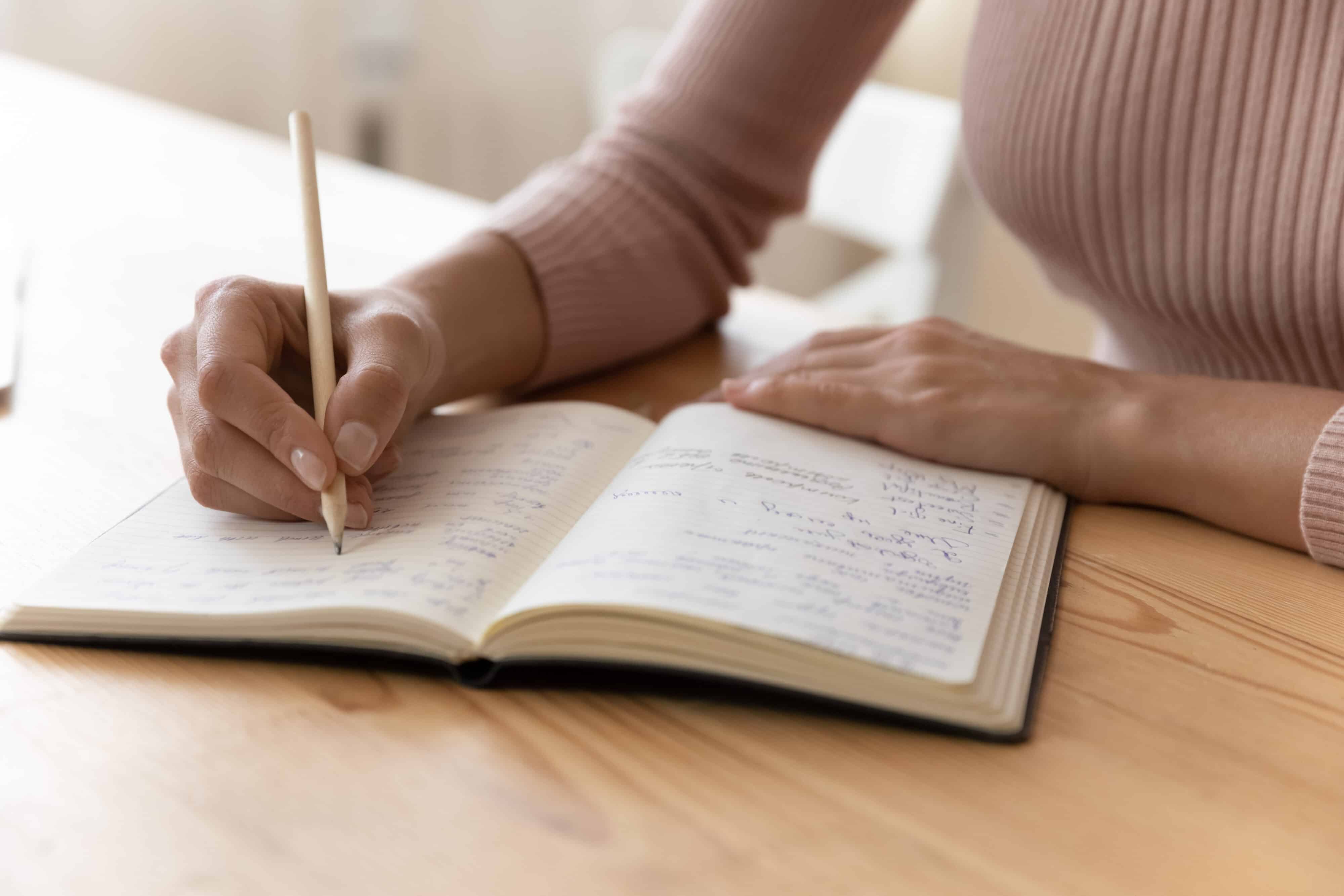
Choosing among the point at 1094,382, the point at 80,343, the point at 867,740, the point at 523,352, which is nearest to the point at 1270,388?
the point at 1094,382

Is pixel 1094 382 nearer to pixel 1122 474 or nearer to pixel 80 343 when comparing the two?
pixel 1122 474

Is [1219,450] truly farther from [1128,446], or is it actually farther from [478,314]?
[478,314]

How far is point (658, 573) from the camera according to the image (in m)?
0.41

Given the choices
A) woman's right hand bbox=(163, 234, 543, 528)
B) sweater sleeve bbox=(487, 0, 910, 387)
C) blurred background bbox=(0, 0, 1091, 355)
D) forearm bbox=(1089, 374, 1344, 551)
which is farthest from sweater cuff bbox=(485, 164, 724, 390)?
blurred background bbox=(0, 0, 1091, 355)

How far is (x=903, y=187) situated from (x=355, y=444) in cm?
96

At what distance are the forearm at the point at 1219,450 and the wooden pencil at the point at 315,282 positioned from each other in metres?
0.37

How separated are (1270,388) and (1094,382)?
8 centimetres

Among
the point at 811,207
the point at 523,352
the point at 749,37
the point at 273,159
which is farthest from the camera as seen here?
the point at 811,207

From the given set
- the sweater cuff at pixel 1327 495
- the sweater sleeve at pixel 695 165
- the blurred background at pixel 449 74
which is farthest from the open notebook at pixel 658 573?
the blurred background at pixel 449 74

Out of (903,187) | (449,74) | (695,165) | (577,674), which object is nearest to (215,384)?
(577,674)

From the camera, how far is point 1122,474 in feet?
1.82

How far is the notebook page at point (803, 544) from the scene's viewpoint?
0.40 metres

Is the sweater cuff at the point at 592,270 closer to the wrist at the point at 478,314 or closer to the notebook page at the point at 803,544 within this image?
the wrist at the point at 478,314

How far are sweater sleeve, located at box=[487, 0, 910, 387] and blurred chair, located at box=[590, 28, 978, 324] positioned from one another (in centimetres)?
27
